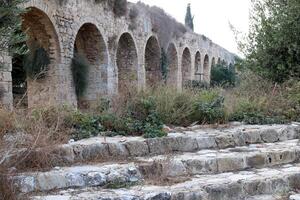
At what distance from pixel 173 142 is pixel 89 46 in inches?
367

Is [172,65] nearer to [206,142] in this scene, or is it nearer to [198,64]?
[198,64]

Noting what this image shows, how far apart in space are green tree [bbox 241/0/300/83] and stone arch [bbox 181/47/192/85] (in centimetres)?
1496

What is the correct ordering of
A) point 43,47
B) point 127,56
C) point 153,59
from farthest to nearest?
point 153,59 < point 127,56 < point 43,47

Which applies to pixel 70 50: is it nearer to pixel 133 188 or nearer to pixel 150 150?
pixel 150 150

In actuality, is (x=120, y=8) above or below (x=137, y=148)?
above

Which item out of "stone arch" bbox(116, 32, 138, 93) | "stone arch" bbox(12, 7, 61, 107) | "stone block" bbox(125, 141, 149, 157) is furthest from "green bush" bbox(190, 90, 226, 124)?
"stone arch" bbox(116, 32, 138, 93)

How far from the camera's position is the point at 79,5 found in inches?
484

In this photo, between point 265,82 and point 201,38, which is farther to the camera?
point 201,38

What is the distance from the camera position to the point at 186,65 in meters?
26.9

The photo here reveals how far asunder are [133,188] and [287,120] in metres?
4.37

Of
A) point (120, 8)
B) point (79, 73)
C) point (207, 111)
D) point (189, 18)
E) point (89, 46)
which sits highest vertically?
point (189, 18)

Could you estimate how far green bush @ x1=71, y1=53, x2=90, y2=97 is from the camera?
12.1 metres

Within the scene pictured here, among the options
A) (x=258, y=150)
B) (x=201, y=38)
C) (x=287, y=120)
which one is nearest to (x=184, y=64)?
(x=201, y=38)

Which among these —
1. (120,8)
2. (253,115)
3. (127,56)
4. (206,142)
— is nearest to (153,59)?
(127,56)
